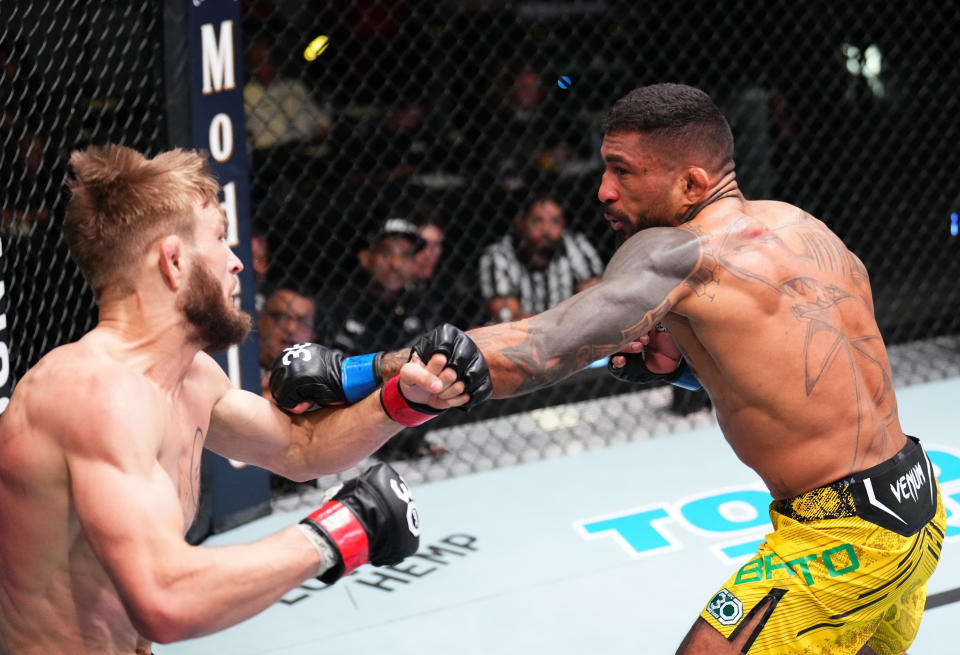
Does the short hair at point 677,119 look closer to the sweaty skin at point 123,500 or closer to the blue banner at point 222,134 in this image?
the sweaty skin at point 123,500

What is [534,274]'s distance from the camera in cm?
400

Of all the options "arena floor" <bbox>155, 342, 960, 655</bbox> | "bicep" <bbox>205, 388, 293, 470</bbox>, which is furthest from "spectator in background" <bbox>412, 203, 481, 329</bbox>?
"bicep" <bbox>205, 388, 293, 470</bbox>

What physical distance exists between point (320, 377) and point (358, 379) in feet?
0.25

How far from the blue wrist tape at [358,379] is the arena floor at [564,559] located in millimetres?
850

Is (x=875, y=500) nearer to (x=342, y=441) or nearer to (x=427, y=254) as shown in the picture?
(x=342, y=441)

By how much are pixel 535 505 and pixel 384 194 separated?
4.72 ft

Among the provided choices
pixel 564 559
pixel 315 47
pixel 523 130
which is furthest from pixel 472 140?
pixel 564 559

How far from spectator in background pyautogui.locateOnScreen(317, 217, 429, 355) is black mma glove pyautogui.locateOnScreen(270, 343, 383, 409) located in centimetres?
173

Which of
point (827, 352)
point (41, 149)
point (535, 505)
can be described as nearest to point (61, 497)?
point (827, 352)

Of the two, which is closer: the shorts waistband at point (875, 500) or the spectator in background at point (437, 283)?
the shorts waistband at point (875, 500)

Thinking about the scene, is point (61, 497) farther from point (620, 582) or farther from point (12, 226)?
point (620, 582)

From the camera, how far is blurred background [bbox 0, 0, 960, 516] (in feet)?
8.98

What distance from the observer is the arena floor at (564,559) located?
2.40m

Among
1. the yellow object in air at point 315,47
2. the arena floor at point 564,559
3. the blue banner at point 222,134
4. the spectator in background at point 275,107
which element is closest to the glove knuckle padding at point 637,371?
the arena floor at point 564,559
